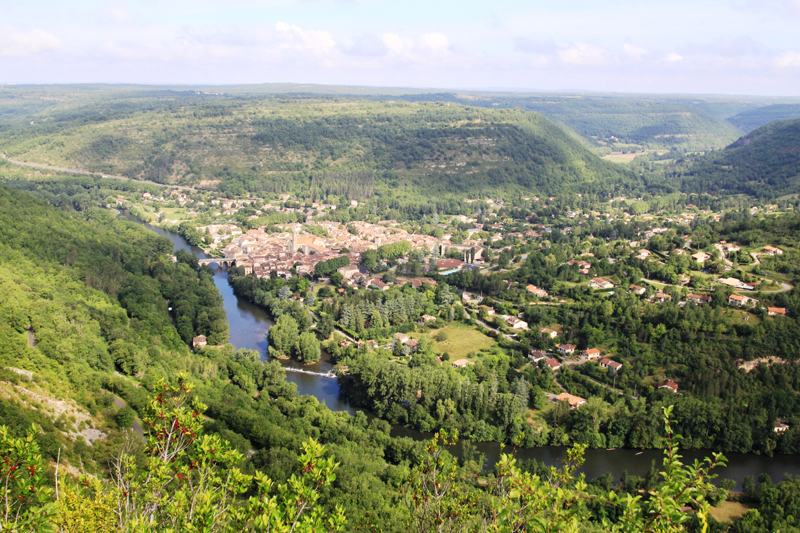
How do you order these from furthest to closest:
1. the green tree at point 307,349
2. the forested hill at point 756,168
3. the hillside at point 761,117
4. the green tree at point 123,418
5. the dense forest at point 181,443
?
the hillside at point 761,117
the forested hill at point 756,168
the green tree at point 307,349
the green tree at point 123,418
the dense forest at point 181,443

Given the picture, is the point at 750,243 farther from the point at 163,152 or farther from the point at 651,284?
the point at 163,152

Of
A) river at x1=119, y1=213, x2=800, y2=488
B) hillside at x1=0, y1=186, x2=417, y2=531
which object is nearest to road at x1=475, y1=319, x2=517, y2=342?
river at x1=119, y1=213, x2=800, y2=488

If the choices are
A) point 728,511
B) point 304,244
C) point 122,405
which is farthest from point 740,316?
point 304,244

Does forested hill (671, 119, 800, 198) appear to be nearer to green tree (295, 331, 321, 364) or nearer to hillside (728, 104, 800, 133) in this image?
green tree (295, 331, 321, 364)

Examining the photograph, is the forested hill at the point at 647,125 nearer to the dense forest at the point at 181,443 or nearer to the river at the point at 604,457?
the river at the point at 604,457

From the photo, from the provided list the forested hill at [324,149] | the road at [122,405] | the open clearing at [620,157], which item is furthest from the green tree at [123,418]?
the open clearing at [620,157]

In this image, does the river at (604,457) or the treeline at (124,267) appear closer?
the river at (604,457)

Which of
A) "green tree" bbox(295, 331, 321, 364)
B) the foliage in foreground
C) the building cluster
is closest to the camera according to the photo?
the foliage in foreground
